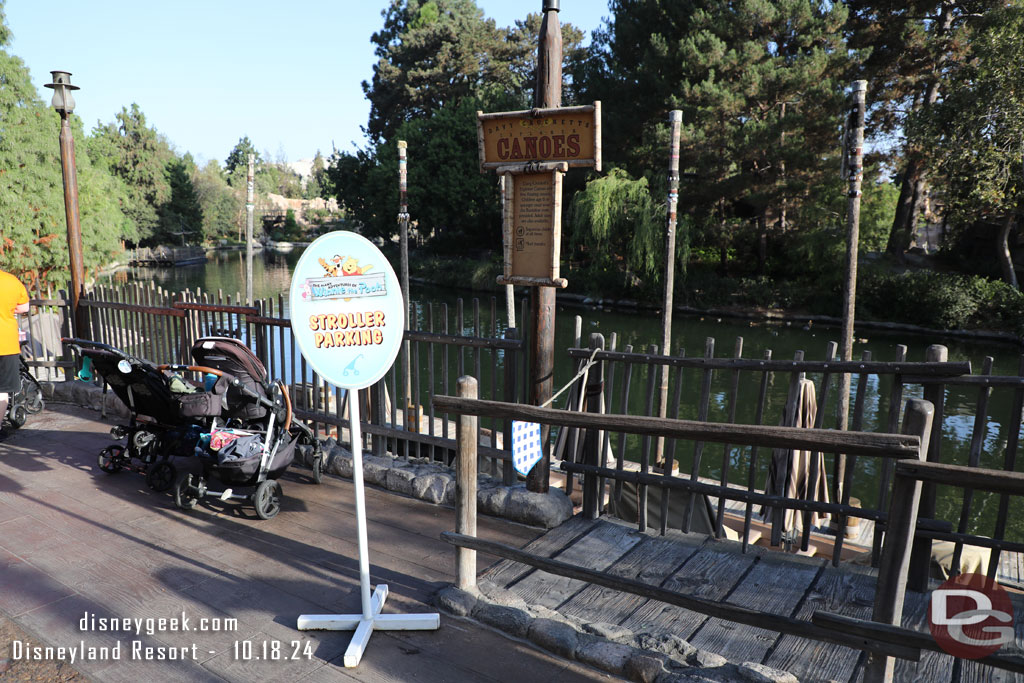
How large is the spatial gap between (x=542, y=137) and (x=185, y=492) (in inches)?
133

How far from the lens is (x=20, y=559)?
3.70m

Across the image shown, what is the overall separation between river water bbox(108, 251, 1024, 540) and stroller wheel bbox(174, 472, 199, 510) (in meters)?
2.02

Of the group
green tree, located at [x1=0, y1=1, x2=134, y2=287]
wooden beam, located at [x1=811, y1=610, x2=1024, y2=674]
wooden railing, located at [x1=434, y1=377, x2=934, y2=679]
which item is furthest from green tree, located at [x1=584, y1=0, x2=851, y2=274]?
wooden beam, located at [x1=811, y1=610, x2=1024, y2=674]

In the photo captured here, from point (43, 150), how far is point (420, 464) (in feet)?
62.0

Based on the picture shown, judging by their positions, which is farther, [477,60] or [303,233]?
[303,233]

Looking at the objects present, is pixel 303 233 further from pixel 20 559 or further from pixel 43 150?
pixel 20 559

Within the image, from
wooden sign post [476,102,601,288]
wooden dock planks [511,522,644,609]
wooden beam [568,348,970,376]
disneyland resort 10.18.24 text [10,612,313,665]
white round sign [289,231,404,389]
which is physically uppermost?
wooden sign post [476,102,601,288]

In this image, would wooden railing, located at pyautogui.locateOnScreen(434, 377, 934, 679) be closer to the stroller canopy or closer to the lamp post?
the stroller canopy

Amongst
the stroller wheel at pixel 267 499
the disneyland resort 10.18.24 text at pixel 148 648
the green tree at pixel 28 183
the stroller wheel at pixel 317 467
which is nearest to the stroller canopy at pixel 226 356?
the stroller wheel at pixel 317 467

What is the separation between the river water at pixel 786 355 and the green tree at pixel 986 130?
15.7ft

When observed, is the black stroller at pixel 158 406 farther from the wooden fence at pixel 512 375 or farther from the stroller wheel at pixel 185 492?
the wooden fence at pixel 512 375

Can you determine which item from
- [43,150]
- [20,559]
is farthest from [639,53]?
[20,559]

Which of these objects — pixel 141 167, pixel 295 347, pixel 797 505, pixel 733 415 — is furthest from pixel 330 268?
pixel 141 167

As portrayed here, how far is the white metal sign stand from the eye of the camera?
9.65 ft
